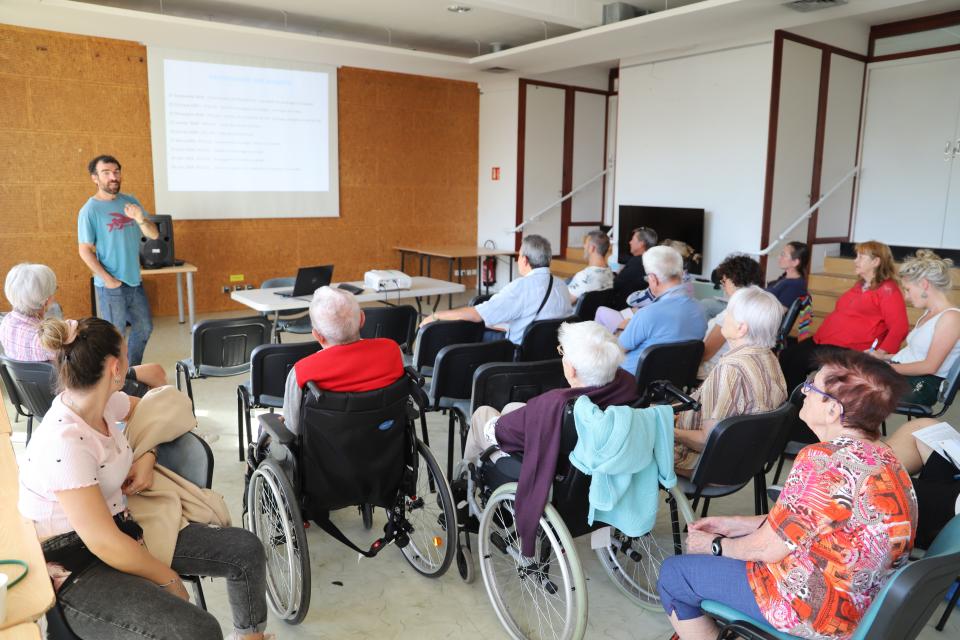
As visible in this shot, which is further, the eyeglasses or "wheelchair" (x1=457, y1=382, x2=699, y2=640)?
"wheelchair" (x1=457, y1=382, x2=699, y2=640)

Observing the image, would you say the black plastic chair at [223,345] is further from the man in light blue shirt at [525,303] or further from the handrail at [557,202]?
the handrail at [557,202]

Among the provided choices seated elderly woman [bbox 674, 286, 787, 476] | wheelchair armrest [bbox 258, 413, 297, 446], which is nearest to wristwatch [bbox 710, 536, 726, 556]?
seated elderly woman [bbox 674, 286, 787, 476]

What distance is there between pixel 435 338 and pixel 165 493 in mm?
2004

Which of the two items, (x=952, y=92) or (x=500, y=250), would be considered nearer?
(x=952, y=92)

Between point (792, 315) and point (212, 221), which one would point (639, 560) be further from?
point (212, 221)

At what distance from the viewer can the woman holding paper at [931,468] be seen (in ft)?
7.25

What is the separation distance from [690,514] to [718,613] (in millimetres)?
439

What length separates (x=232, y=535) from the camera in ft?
6.10

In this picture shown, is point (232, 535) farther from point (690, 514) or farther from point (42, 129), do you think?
point (42, 129)

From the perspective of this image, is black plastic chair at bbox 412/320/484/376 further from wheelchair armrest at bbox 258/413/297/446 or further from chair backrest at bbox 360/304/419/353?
wheelchair armrest at bbox 258/413/297/446

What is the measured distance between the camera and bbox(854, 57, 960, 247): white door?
6.68m

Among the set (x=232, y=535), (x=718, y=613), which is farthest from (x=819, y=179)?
(x=232, y=535)

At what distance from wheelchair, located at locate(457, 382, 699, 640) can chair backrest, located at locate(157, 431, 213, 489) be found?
0.84 m

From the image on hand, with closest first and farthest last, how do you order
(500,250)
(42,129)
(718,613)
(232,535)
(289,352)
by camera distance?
1. (718,613)
2. (232,535)
3. (289,352)
4. (42,129)
5. (500,250)
